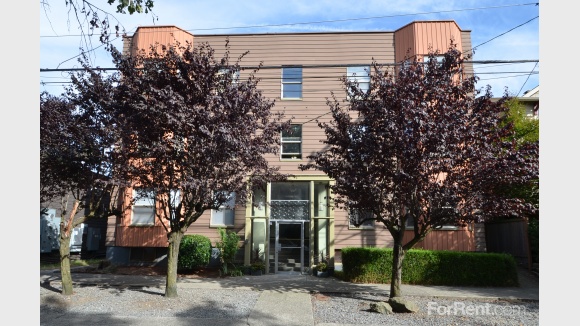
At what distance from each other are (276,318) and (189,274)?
7131 millimetres

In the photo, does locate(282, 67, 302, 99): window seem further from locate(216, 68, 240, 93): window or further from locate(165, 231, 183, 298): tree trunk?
locate(165, 231, 183, 298): tree trunk

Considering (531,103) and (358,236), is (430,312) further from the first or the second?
(531,103)

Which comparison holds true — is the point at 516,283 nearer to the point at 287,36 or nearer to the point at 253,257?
the point at 253,257

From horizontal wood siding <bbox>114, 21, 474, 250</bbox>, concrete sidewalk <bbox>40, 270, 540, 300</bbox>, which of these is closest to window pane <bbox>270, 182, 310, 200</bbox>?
horizontal wood siding <bbox>114, 21, 474, 250</bbox>

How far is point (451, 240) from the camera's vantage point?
625 inches

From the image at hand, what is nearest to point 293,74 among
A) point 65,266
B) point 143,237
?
point 143,237

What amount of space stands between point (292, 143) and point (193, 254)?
230 inches

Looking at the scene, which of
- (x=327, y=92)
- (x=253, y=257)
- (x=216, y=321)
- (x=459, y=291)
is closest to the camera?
(x=216, y=321)

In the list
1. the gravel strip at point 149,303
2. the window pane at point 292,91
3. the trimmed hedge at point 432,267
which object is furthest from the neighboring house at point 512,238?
the gravel strip at point 149,303

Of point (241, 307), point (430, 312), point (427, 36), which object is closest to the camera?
point (430, 312)

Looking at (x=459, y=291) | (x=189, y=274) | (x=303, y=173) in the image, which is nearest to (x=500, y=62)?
(x=459, y=291)

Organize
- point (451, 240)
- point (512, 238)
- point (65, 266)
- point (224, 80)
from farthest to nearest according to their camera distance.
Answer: point (512, 238), point (451, 240), point (65, 266), point (224, 80)

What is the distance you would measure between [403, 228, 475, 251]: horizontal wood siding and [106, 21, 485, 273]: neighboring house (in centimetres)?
4

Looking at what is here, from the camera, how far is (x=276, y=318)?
8.59 metres
